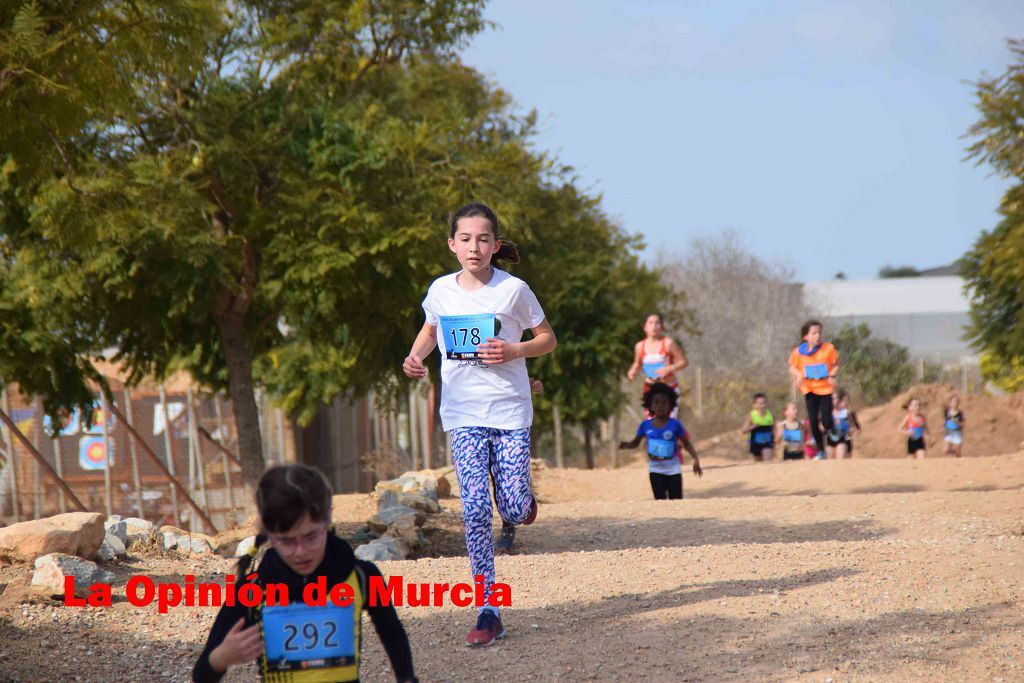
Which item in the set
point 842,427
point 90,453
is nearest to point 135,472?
point 90,453

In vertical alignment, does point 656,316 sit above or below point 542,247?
below

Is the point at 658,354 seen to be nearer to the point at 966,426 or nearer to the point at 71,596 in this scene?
the point at 71,596

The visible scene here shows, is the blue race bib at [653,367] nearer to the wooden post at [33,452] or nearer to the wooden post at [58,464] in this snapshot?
the wooden post at [33,452]

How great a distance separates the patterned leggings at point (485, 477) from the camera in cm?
573

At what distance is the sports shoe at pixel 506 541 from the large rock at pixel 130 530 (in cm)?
265

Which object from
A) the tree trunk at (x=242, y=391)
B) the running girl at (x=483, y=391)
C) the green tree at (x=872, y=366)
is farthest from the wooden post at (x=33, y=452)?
the green tree at (x=872, y=366)

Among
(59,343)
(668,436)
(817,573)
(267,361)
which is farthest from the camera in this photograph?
(267,361)

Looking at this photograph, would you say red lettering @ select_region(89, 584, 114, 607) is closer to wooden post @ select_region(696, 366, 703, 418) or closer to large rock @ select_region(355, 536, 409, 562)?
large rock @ select_region(355, 536, 409, 562)

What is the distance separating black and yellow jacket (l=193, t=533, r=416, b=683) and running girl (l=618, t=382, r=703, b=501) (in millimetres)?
7389

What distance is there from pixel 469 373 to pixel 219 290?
8067 mm

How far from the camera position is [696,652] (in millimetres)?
5430

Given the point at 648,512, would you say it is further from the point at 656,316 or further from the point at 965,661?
the point at 965,661

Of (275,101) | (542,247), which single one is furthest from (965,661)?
(542,247)

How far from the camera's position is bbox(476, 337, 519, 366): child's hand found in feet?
18.3
